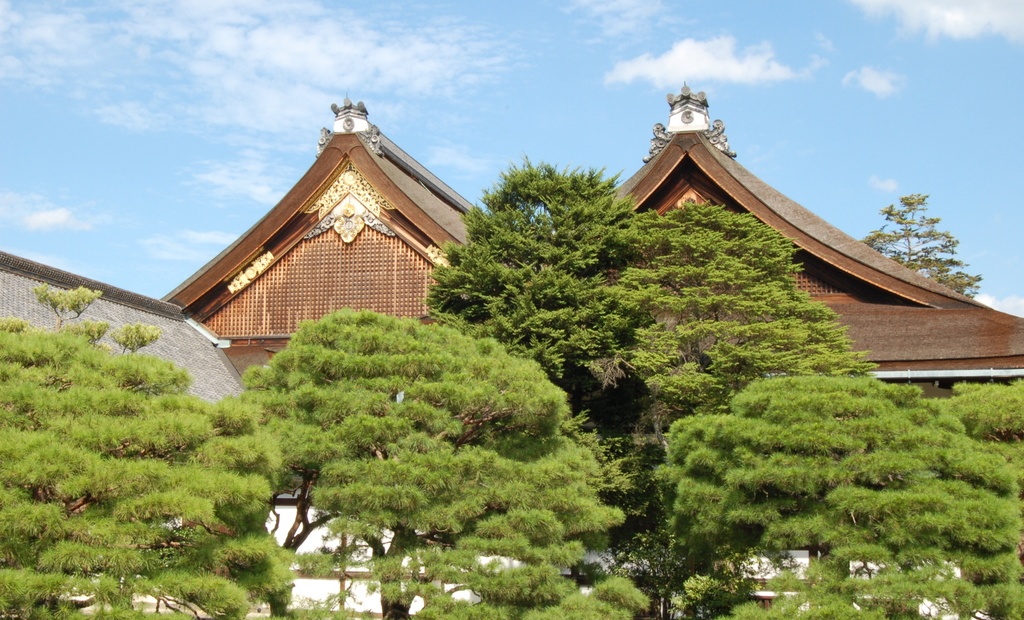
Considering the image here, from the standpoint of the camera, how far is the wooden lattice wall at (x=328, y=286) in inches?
589

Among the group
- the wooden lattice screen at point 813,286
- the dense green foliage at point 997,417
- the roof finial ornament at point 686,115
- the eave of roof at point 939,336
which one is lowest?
the dense green foliage at point 997,417

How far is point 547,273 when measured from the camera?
1140 cm

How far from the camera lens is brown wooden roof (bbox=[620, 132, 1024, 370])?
1199 centimetres

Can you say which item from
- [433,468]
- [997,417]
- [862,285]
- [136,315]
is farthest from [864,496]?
[136,315]

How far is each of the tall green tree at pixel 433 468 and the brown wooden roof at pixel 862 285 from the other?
17.1ft

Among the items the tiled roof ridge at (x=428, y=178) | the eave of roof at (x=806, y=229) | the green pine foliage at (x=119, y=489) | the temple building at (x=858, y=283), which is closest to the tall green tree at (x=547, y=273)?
the temple building at (x=858, y=283)

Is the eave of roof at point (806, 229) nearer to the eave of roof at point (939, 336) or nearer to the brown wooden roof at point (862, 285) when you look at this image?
the brown wooden roof at point (862, 285)

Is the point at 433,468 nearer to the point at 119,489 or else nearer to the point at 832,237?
the point at 119,489

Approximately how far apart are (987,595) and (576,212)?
6.01m

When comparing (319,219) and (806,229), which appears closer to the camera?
(806,229)

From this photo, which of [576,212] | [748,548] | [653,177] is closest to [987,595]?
[748,548]

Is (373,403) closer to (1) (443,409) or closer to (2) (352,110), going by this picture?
(1) (443,409)

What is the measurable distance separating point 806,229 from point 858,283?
3.22 ft

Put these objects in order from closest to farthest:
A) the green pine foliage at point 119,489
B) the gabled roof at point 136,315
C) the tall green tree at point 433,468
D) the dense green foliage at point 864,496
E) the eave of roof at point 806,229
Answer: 1. the green pine foliage at point 119,489
2. the dense green foliage at point 864,496
3. the tall green tree at point 433,468
4. the gabled roof at point 136,315
5. the eave of roof at point 806,229
